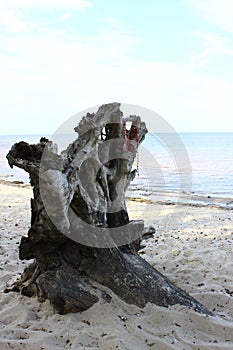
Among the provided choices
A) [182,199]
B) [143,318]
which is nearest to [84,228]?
[143,318]

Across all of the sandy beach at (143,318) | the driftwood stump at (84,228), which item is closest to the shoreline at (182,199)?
the sandy beach at (143,318)

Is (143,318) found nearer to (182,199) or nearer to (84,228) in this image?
(84,228)

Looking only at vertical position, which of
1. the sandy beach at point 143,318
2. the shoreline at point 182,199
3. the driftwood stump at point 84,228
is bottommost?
the sandy beach at point 143,318

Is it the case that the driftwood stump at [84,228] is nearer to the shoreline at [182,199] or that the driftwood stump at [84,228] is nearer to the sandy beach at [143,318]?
the sandy beach at [143,318]

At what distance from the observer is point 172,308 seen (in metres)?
3.72

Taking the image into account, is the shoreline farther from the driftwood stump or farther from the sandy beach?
the driftwood stump

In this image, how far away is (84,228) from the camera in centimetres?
388

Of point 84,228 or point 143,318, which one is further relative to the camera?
point 84,228

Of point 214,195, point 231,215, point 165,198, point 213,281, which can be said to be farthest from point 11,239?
point 214,195

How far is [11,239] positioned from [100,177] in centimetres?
312

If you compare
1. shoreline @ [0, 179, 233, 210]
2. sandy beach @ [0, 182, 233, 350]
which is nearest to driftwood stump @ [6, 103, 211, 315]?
sandy beach @ [0, 182, 233, 350]

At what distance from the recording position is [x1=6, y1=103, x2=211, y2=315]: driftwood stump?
131 inches

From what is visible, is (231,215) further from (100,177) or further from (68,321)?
(68,321)

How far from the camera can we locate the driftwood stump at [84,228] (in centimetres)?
333
